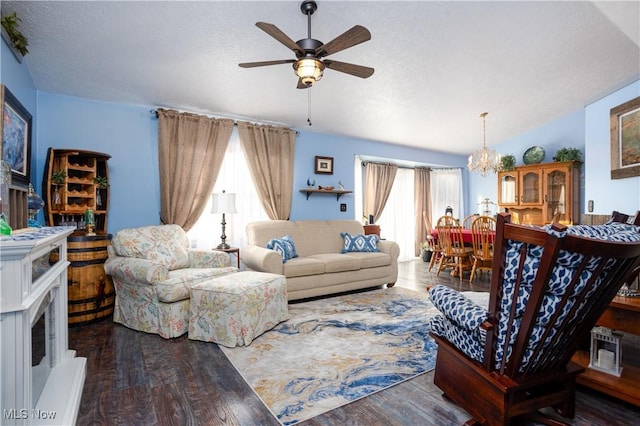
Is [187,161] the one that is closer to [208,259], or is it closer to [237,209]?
[237,209]

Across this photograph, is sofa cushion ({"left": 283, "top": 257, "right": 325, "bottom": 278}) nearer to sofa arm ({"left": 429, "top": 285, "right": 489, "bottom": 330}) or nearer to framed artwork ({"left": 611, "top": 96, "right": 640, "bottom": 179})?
sofa arm ({"left": 429, "top": 285, "right": 489, "bottom": 330})

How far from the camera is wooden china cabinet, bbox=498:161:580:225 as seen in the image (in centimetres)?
510

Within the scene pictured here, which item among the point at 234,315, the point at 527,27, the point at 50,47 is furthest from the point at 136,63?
the point at 527,27

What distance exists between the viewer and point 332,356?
227 centimetres

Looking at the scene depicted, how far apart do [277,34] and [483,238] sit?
3774 millimetres

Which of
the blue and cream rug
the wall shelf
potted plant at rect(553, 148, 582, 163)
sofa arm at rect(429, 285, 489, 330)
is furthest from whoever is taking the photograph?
potted plant at rect(553, 148, 582, 163)

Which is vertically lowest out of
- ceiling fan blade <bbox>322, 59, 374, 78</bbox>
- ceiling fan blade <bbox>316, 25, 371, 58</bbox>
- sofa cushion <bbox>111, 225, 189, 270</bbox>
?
sofa cushion <bbox>111, 225, 189, 270</bbox>

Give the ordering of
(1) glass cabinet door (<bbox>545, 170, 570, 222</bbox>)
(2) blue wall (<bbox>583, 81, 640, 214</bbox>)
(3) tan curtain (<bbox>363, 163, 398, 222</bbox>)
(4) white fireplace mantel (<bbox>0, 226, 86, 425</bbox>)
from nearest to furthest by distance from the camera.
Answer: (4) white fireplace mantel (<bbox>0, 226, 86, 425</bbox>) → (2) blue wall (<bbox>583, 81, 640, 214</bbox>) → (1) glass cabinet door (<bbox>545, 170, 570, 222</bbox>) → (3) tan curtain (<bbox>363, 163, 398, 222</bbox>)

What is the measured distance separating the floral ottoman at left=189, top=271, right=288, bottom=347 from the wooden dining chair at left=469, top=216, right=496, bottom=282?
3141 millimetres

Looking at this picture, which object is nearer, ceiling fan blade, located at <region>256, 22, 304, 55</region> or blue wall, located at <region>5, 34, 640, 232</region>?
ceiling fan blade, located at <region>256, 22, 304, 55</region>

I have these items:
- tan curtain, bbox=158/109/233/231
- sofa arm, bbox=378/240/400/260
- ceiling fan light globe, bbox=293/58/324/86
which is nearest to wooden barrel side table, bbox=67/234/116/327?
tan curtain, bbox=158/109/233/231

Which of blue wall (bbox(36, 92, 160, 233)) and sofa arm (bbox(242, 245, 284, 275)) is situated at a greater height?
blue wall (bbox(36, 92, 160, 233))

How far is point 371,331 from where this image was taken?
272cm

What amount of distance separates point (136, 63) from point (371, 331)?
10.5 ft
